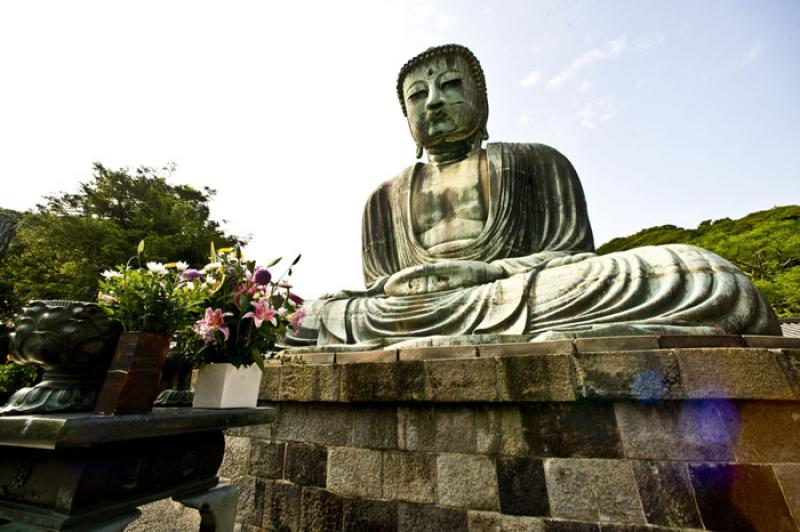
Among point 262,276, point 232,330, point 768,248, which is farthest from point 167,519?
point 768,248

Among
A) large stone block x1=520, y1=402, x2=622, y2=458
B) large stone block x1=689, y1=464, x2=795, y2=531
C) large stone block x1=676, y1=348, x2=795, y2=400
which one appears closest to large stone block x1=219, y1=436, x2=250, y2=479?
large stone block x1=520, y1=402, x2=622, y2=458

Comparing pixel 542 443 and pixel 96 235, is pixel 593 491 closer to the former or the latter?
pixel 542 443

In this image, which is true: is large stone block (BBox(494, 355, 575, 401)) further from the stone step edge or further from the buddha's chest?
the buddha's chest

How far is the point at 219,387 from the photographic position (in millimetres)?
1863

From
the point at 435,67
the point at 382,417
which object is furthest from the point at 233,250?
the point at 435,67

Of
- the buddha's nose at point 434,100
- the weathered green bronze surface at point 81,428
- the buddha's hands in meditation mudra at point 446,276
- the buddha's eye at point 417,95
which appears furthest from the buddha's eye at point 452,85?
the weathered green bronze surface at point 81,428

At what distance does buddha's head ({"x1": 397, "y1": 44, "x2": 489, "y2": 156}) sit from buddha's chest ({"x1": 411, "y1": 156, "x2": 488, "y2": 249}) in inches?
21.0

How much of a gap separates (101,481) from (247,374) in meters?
0.77

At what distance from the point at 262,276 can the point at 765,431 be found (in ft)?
8.96

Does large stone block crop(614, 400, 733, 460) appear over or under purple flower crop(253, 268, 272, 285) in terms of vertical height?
under

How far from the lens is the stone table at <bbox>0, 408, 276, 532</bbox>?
1.13m

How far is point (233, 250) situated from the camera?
7.39 feet

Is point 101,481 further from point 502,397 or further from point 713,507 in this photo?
point 713,507

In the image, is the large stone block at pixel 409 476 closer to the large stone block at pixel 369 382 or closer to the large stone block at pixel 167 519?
the large stone block at pixel 369 382
